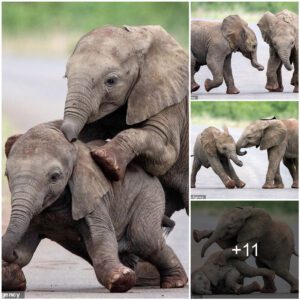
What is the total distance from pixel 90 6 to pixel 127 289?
1.32 m

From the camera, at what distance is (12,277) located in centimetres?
746

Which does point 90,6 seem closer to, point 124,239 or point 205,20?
point 205,20

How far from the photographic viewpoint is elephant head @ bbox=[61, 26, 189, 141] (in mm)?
7344

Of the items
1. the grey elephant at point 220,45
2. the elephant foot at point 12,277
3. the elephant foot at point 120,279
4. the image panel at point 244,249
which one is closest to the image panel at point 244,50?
the grey elephant at point 220,45

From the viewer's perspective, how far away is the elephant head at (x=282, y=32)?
7734 mm

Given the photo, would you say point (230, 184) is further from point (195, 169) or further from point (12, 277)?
point (12, 277)

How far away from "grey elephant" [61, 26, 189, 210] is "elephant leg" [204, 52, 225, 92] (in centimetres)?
10

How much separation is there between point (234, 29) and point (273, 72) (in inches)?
9.7

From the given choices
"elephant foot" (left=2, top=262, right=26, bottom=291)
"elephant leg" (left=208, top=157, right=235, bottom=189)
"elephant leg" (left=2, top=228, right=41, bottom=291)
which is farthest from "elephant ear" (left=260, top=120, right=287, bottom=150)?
"elephant foot" (left=2, top=262, right=26, bottom=291)

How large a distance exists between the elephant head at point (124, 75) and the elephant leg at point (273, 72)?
345 millimetres

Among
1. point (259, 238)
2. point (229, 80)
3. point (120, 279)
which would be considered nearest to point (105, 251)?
point (120, 279)

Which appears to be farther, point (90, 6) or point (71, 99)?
point (90, 6)

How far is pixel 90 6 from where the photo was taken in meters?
7.82

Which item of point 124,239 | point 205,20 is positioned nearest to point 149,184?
point 124,239
